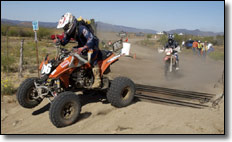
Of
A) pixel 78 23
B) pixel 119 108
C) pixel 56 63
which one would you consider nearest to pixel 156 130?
pixel 119 108

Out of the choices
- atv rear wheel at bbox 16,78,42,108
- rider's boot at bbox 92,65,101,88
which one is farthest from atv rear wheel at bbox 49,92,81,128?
atv rear wheel at bbox 16,78,42,108

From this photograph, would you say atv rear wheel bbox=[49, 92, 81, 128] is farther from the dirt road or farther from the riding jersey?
the riding jersey

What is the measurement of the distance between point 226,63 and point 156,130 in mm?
2249

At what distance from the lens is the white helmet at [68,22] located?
5.18 metres

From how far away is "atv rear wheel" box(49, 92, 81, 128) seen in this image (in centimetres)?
446

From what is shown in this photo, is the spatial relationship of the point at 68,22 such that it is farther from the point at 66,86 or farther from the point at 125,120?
the point at 125,120

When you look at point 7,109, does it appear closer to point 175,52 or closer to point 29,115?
point 29,115

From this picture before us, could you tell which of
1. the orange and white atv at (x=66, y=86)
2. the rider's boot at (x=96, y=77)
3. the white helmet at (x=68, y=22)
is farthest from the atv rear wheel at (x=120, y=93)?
the white helmet at (x=68, y=22)

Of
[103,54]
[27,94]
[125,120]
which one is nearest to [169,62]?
[103,54]

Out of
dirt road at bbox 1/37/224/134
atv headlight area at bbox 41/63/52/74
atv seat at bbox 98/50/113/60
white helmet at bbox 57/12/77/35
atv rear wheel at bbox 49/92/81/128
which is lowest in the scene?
dirt road at bbox 1/37/224/134

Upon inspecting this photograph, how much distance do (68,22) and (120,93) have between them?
A: 2.07 m

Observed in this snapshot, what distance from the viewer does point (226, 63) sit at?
4.95 meters

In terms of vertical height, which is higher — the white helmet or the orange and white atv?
the white helmet

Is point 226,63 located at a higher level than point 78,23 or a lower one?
lower
